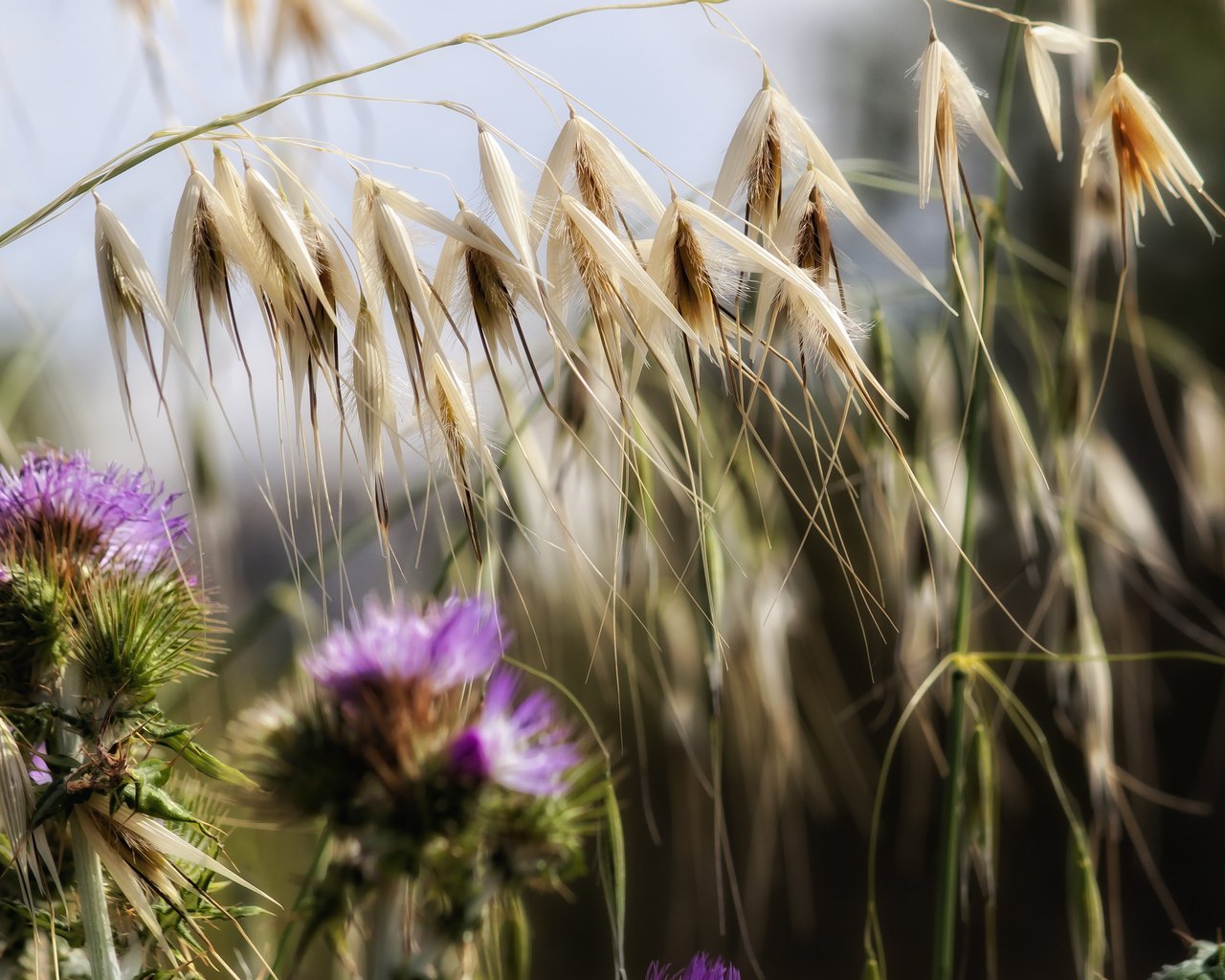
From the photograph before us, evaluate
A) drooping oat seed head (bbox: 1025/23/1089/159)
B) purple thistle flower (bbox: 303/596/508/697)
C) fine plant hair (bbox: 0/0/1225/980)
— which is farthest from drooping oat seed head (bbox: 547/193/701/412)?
drooping oat seed head (bbox: 1025/23/1089/159)

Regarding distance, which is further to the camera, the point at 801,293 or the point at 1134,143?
the point at 1134,143

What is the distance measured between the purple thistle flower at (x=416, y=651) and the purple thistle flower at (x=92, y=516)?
160 millimetres

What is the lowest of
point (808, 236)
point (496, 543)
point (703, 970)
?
point (703, 970)

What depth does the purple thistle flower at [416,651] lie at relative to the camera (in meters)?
0.34

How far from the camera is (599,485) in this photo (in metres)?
0.70

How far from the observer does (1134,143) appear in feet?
1.73

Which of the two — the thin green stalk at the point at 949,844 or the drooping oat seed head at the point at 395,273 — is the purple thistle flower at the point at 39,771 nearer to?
the drooping oat seed head at the point at 395,273

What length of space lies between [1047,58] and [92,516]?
17.6 inches

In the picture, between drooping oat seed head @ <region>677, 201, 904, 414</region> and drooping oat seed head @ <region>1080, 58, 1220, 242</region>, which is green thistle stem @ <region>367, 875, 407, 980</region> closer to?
drooping oat seed head @ <region>677, 201, 904, 414</region>

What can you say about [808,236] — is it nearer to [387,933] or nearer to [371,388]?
[371,388]

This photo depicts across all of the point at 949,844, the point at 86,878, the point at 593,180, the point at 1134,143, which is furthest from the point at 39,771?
the point at 1134,143

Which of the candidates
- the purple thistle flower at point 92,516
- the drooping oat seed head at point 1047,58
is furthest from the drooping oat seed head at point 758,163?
the purple thistle flower at point 92,516

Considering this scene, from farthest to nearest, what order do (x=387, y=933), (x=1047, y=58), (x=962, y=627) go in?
(x=962, y=627) → (x=1047, y=58) → (x=387, y=933)

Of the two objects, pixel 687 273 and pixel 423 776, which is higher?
pixel 687 273
